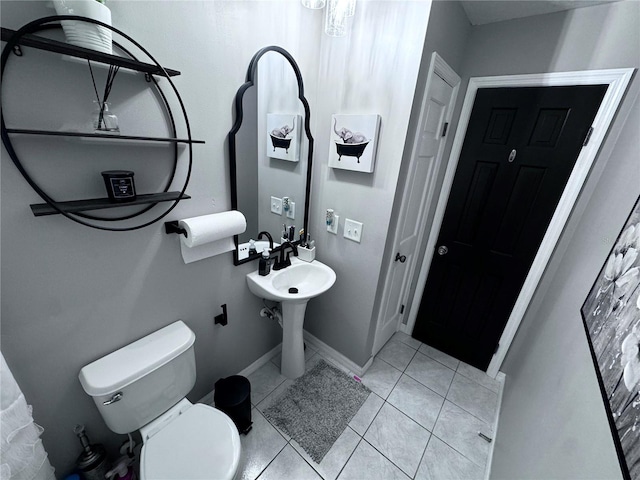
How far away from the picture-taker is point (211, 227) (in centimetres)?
116

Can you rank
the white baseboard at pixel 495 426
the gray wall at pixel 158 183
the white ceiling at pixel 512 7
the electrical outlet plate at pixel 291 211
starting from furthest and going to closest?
the electrical outlet plate at pixel 291 211
the white baseboard at pixel 495 426
the white ceiling at pixel 512 7
the gray wall at pixel 158 183

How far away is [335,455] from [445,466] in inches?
24.6

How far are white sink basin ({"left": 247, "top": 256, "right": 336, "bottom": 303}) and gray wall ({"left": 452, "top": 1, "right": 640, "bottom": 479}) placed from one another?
108 cm

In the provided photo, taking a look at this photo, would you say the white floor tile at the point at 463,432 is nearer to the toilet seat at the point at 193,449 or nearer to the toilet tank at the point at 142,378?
the toilet seat at the point at 193,449

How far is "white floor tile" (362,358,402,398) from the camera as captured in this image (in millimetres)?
1826

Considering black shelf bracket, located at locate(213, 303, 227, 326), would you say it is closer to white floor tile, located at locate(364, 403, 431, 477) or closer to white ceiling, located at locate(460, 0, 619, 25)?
white floor tile, located at locate(364, 403, 431, 477)

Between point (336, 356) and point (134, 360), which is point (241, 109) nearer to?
point (134, 360)

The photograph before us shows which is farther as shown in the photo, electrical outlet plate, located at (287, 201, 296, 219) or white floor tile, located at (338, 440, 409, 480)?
electrical outlet plate, located at (287, 201, 296, 219)

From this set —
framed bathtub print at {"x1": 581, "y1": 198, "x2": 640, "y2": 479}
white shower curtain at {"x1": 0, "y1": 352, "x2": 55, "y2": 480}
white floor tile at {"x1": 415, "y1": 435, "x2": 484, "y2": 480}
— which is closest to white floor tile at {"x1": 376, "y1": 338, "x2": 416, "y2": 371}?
white floor tile at {"x1": 415, "y1": 435, "x2": 484, "y2": 480}

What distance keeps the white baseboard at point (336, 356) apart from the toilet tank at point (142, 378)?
1095 mm

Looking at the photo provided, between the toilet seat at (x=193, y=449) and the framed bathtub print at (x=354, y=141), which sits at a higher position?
the framed bathtub print at (x=354, y=141)

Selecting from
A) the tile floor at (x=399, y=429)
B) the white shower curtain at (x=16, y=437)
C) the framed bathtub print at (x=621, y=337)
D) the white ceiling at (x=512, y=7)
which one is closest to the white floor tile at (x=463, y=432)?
the tile floor at (x=399, y=429)

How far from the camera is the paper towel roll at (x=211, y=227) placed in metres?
1.11

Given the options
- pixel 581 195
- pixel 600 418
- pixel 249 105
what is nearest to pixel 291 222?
pixel 249 105
